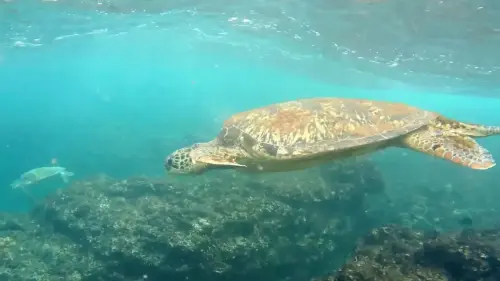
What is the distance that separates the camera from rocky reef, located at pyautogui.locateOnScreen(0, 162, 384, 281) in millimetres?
8695

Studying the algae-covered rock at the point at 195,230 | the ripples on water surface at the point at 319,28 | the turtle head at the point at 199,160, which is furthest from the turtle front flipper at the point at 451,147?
the ripples on water surface at the point at 319,28

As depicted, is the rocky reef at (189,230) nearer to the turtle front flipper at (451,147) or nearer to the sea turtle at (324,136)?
the sea turtle at (324,136)

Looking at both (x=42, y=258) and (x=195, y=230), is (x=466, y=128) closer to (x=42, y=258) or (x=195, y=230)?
(x=195, y=230)

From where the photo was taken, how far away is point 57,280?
855 centimetres

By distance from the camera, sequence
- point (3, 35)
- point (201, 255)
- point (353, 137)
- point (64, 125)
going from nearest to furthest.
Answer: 1. point (353, 137)
2. point (201, 255)
3. point (3, 35)
4. point (64, 125)

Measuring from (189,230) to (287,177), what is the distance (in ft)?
15.1

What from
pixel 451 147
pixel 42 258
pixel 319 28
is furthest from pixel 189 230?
pixel 319 28

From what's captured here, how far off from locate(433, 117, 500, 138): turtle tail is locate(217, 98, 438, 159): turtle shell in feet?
0.57

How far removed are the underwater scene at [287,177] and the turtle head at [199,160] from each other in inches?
1.3

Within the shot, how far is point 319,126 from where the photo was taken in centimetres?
645

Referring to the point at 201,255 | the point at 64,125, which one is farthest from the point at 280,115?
the point at 64,125

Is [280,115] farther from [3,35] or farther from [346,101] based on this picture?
[3,35]

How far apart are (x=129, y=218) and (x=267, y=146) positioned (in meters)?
5.33

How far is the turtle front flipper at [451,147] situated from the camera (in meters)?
5.57
